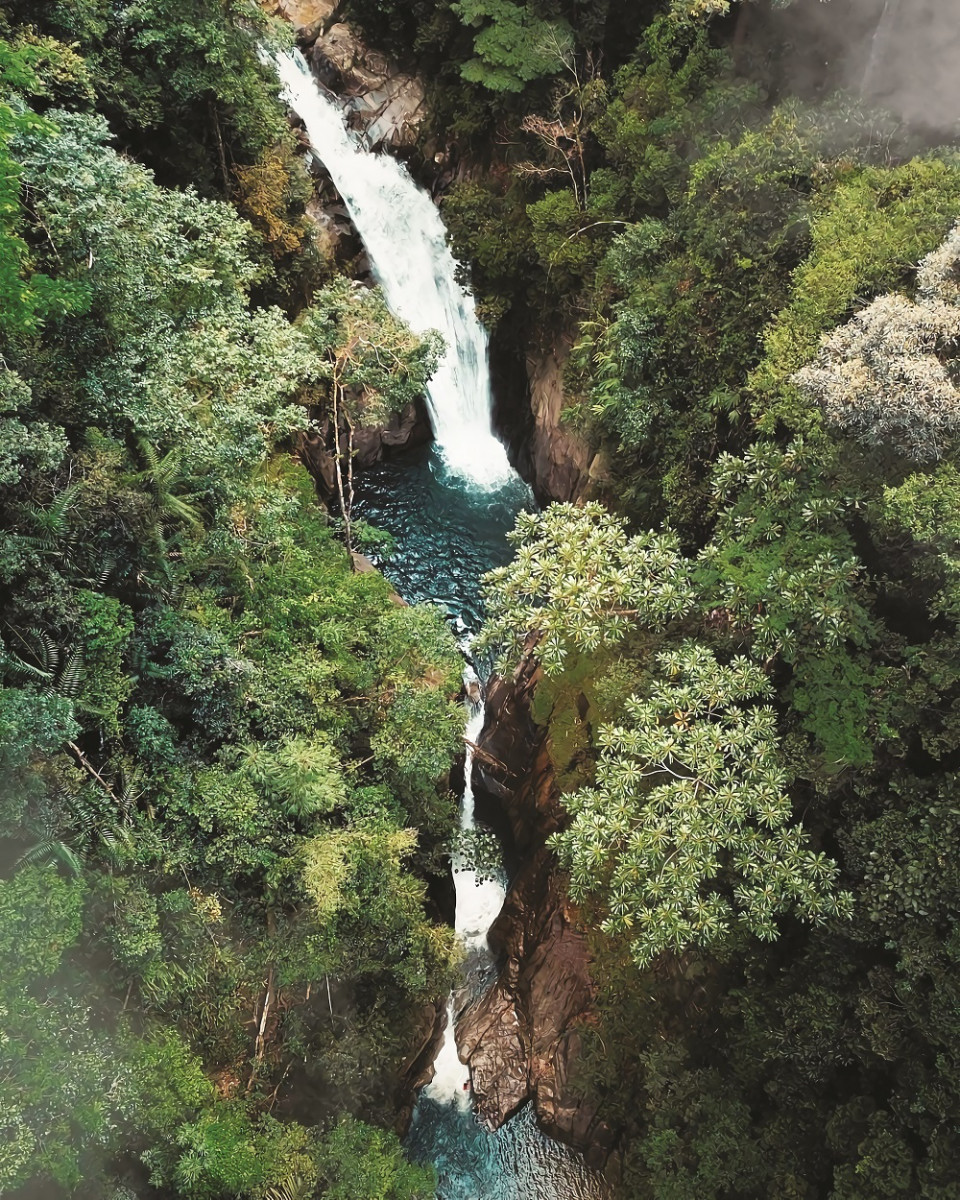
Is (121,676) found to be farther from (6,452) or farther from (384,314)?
(384,314)

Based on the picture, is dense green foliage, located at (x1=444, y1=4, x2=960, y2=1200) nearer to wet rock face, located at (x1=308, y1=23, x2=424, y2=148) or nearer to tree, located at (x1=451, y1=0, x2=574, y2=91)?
tree, located at (x1=451, y1=0, x2=574, y2=91)

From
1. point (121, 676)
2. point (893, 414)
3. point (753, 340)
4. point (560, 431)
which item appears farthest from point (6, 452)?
point (560, 431)

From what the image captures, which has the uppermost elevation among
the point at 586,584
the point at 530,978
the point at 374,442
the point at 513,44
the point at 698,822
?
the point at 513,44

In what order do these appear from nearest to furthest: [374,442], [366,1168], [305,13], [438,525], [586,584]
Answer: [586,584] → [366,1168] → [438,525] → [374,442] → [305,13]

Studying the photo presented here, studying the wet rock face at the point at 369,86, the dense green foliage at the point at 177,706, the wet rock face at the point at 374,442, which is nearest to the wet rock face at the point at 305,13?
the wet rock face at the point at 369,86

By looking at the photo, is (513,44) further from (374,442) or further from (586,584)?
(586,584)

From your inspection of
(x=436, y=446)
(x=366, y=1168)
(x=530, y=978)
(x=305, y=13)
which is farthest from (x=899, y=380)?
(x=305, y=13)

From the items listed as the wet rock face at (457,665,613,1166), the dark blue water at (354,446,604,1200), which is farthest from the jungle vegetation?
the dark blue water at (354,446,604,1200)
